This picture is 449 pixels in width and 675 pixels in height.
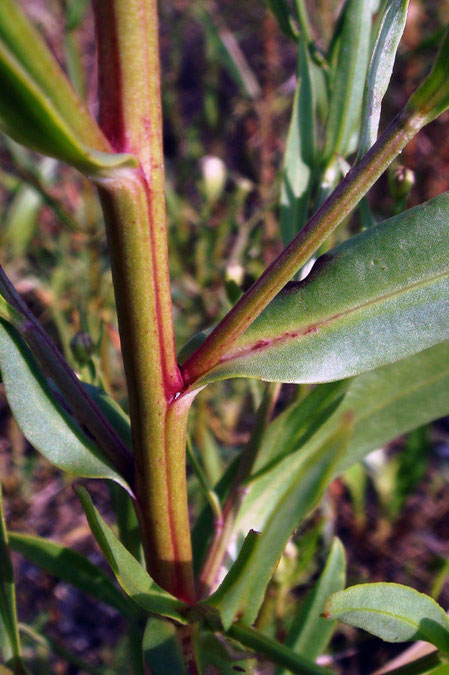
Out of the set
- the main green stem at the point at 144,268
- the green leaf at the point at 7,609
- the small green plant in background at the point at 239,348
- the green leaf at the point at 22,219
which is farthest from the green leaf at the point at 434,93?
the green leaf at the point at 22,219

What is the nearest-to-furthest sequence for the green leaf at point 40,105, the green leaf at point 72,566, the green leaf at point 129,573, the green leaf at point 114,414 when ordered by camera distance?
the green leaf at point 40,105 → the green leaf at point 129,573 → the green leaf at point 114,414 → the green leaf at point 72,566

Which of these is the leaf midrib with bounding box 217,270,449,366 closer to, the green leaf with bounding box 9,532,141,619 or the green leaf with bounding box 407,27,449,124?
the green leaf with bounding box 407,27,449,124

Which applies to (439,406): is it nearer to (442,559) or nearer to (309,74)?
(309,74)

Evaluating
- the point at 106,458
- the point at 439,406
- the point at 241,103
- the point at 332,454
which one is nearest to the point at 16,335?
the point at 106,458

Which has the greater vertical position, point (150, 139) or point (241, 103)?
point (150, 139)

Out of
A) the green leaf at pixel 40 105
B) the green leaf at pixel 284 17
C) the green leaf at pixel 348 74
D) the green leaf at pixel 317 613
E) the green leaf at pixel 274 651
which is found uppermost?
the green leaf at pixel 40 105

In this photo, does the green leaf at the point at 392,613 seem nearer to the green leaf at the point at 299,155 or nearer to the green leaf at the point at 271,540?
the green leaf at the point at 271,540

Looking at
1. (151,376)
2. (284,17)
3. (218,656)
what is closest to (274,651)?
(218,656)
